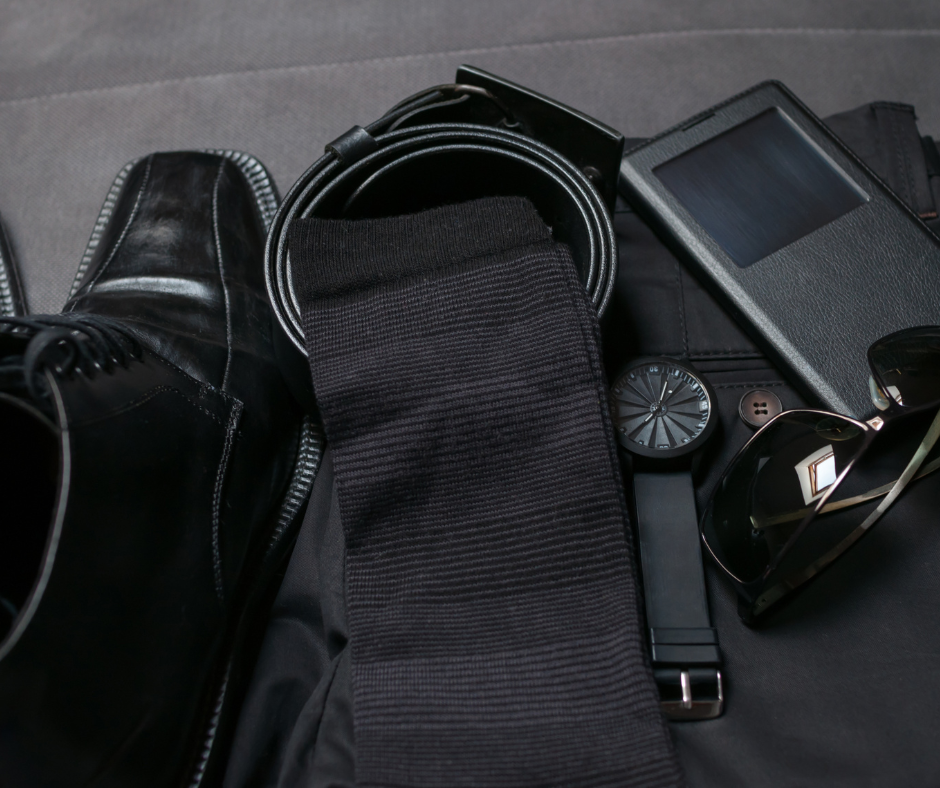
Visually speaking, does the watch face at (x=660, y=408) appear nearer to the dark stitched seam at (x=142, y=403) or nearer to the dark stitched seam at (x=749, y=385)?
the dark stitched seam at (x=749, y=385)

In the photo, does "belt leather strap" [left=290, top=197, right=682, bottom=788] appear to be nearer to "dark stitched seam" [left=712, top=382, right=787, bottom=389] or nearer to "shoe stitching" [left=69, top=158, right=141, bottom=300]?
"dark stitched seam" [left=712, top=382, right=787, bottom=389]

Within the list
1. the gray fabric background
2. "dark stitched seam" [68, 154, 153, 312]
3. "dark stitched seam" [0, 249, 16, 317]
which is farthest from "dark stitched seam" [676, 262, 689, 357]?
"dark stitched seam" [0, 249, 16, 317]

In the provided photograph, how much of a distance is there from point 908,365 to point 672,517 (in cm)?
24

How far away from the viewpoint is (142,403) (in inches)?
23.7

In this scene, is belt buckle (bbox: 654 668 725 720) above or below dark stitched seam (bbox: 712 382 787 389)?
below

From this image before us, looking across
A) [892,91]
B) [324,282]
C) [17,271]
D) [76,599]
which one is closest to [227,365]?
[324,282]

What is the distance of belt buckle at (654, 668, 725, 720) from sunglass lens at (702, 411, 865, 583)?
8cm

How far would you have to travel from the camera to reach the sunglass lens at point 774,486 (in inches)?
23.6

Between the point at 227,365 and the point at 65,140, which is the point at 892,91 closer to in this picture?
the point at 227,365

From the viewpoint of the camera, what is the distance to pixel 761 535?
2.01 feet

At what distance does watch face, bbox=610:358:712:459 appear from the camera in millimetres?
656

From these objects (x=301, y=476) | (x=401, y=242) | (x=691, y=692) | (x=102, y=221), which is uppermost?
(x=102, y=221)

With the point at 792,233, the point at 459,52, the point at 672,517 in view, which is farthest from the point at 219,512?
the point at 459,52

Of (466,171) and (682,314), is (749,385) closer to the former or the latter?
(682,314)
